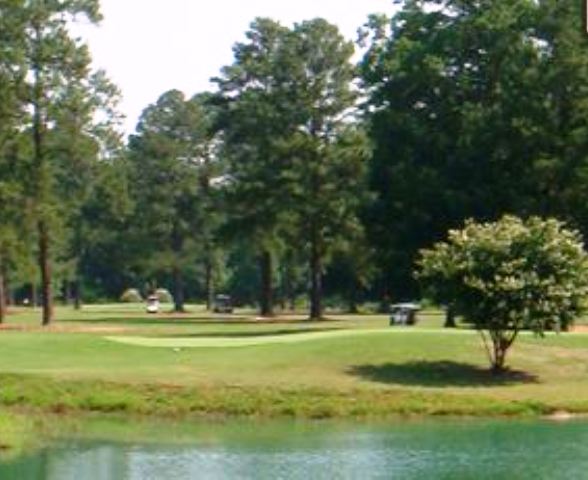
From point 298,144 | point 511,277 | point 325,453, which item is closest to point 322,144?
point 298,144

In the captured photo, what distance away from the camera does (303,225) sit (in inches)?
3236

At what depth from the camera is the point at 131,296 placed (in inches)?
5669

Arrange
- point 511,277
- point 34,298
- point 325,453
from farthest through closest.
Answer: point 34,298
point 511,277
point 325,453

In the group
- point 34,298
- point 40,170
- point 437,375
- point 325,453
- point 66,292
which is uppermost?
point 40,170

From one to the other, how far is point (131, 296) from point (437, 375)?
10271 cm

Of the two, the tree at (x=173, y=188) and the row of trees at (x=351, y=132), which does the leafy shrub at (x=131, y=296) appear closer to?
the tree at (x=173, y=188)

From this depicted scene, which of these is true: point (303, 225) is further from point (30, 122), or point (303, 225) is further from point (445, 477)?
point (445, 477)

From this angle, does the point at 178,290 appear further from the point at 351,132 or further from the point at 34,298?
the point at 351,132

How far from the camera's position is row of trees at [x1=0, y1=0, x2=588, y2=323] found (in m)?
63.2

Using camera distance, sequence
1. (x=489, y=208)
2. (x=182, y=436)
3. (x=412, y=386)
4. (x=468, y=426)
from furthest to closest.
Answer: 1. (x=489, y=208)
2. (x=412, y=386)
3. (x=468, y=426)
4. (x=182, y=436)

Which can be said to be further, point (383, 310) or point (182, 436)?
point (383, 310)

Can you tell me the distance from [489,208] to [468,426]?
90.3 ft

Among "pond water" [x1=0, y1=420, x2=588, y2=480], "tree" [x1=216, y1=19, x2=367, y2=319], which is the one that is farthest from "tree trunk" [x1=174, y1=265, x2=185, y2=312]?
"pond water" [x1=0, y1=420, x2=588, y2=480]

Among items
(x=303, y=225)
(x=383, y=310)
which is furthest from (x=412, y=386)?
(x=383, y=310)
